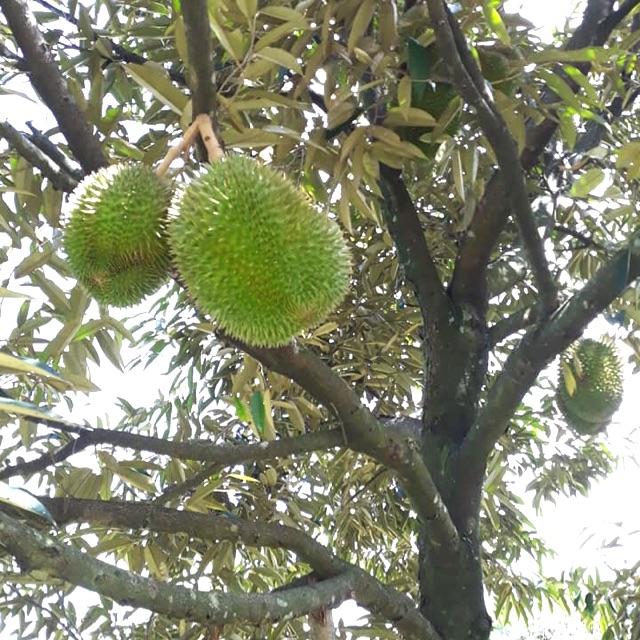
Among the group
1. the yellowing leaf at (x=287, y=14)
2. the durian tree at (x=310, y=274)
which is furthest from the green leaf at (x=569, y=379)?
the yellowing leaf at (x=287, y=14)

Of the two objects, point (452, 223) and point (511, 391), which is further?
point (452, 223)

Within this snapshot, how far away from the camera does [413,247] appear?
1.76 m

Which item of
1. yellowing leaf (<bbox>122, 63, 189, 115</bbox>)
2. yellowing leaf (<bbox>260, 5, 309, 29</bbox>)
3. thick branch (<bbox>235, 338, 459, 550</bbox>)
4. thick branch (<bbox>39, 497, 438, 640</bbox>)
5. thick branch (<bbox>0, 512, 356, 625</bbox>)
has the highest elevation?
yellowing leaf (<bbox>260, 5, 309, 29</bbox>)

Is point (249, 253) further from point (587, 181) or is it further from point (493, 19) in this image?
point (587, 181)

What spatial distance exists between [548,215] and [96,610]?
5.32ft

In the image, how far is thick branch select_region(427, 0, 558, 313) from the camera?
3.71ft

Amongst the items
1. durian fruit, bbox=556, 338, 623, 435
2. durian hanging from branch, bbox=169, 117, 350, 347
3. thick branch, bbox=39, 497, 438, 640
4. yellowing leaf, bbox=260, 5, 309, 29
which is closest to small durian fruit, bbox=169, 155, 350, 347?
durian hanging from branch, bbox=169, 117, 350, 347

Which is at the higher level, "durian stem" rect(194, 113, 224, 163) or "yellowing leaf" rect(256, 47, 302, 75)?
"yellowing leaf" rect(256, 47, 302, 75)

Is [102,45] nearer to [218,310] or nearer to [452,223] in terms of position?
[218,310]

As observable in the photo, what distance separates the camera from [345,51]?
4.41 feet

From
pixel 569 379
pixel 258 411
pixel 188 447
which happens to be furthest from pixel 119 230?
pixel 569 379

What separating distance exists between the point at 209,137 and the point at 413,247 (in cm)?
82

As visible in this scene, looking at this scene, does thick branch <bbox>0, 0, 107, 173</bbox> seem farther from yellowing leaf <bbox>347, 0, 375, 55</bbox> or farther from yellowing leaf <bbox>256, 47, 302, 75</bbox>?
yellowing leaf <bbox>347, 0, 375, 55</bbox>

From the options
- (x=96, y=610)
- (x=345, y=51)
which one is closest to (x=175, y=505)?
(x=96, y=610)
